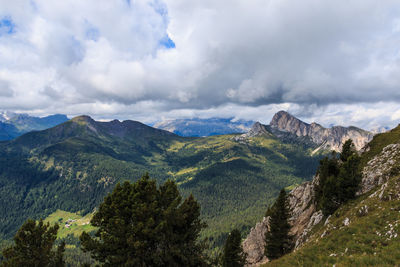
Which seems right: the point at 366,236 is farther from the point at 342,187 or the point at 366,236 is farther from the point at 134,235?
the point at 134,235

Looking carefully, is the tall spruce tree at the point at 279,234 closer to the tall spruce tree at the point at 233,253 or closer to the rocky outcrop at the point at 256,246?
the tall spruce tree at the point at 233,253

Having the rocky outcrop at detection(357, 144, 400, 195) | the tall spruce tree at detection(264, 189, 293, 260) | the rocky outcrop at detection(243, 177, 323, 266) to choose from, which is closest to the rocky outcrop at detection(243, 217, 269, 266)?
the rocky outcrop at detection(243, 177, 323, 266)

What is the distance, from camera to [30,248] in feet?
70.7

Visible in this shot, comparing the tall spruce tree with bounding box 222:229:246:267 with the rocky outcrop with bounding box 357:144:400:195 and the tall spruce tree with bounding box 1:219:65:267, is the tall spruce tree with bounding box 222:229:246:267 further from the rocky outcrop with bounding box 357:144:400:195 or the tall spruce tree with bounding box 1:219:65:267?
the tall spruce tree with bounding box 1:219:65:267

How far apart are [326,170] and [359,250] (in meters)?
36.2

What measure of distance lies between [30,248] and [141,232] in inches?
546

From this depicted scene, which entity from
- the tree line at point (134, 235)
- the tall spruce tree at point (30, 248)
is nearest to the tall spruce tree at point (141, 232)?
the tree line at point (134, 235)

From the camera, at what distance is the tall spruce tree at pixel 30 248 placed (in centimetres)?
2059

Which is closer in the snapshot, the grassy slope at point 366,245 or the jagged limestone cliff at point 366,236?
the grassy slope at point 366,245

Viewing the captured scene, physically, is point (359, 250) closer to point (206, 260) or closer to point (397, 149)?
point (206, 260)

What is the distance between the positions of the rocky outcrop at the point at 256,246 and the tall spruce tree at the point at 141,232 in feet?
126

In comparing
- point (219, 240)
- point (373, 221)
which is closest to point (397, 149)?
point (373, 221)

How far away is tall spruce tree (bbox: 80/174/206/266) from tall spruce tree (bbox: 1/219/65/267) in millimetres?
5778

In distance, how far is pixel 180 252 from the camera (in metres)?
20.8
